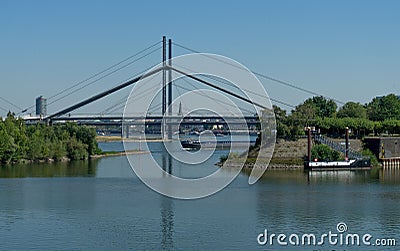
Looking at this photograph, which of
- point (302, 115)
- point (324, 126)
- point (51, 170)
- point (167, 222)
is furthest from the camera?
point (302, 115)

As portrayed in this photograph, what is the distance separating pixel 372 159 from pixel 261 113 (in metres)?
3.97

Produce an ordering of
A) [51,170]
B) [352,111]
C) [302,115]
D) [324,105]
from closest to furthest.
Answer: [51,170], [302,115], [352,111], [324,105]

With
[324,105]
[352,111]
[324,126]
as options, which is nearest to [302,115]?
[324,126]

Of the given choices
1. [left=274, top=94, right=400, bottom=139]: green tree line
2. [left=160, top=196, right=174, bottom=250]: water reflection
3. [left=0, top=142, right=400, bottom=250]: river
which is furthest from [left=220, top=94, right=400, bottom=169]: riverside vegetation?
[left=160, top=196, right=174, bottom=250]: water reflection

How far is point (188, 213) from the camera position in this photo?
1065 cm

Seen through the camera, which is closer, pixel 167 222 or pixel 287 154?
pixel 167 222

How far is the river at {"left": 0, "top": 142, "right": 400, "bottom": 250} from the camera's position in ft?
28.6

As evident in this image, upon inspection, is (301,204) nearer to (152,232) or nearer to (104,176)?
(152,232)

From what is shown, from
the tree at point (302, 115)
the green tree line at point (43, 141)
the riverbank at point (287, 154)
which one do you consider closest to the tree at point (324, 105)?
the tree at point (302, 115)

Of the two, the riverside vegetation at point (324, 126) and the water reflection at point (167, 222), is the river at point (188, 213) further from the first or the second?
the riverside vegetation at point (324, 126)

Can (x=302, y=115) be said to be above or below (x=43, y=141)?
above

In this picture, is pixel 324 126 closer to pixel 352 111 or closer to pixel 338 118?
pixel 338 118

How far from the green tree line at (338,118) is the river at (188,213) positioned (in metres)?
5.59

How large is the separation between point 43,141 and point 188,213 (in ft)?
43.3
